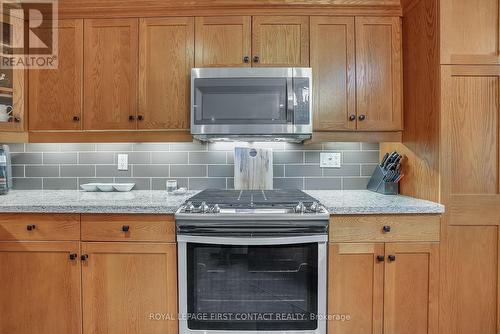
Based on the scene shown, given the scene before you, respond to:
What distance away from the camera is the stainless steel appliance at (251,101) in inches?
71.2

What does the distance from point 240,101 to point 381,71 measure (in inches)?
36.3

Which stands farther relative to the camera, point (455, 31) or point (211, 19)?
point (211, 19)

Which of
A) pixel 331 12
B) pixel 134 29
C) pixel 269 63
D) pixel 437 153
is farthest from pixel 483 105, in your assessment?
pixel 134 29

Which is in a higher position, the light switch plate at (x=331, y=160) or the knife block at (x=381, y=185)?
the light switch plate at (x=331, y=160)

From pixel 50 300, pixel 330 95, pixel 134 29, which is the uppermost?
pixel 134 29

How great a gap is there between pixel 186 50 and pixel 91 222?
117 centimetres

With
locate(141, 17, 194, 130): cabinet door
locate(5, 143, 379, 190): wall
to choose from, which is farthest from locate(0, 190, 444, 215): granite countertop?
locate(141, 17, 194, 130): cabinet door

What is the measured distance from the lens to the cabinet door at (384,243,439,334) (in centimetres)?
156

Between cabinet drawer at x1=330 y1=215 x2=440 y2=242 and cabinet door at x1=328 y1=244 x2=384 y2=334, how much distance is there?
0.15ft

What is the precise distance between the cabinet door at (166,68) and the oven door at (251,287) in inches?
33.2

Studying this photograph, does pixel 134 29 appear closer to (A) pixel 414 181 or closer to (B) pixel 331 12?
(B) pixel 331 12

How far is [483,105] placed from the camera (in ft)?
5.17

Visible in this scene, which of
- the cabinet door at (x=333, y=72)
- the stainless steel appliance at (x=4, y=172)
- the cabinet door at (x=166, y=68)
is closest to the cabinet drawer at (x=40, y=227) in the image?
the stainless steel appliance at (x=4, y=172)

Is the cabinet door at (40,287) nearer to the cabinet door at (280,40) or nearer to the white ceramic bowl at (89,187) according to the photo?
the white ceramic bowl at (89,187)
